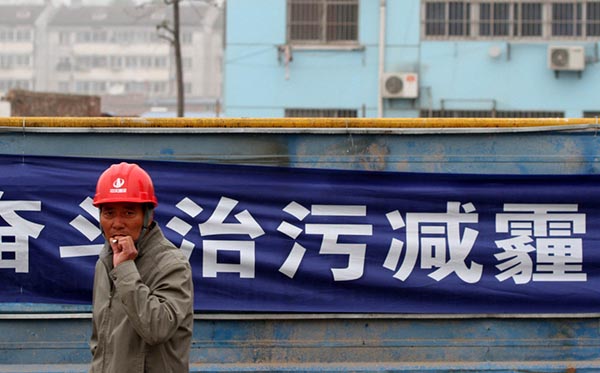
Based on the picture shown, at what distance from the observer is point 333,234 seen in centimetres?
532

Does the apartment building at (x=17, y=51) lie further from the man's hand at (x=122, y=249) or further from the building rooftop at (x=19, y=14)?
the man's hand at (x=122, y=249)

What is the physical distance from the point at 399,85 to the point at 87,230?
18.9m

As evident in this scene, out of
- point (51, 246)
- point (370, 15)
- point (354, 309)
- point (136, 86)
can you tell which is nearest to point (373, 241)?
point (354, 309)

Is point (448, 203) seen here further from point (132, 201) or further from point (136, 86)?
point (136, 86)

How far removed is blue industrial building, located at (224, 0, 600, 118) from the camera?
2417 centimetres

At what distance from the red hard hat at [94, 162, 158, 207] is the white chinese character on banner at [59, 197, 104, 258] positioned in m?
1.73

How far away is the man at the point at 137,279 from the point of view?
3404 millimetres

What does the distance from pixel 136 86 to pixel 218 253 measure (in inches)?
4139

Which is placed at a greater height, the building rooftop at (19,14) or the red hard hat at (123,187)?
the building rooftop at (19,14)

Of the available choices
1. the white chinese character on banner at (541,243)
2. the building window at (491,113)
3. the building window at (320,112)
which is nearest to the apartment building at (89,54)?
the building window at (320,112)

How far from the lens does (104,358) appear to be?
3.52m

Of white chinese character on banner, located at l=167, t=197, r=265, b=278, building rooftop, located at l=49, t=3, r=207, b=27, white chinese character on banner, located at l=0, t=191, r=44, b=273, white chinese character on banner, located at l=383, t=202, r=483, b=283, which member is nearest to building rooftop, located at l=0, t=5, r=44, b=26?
building rooftop, located at l=49, t=3, r=207, b=27

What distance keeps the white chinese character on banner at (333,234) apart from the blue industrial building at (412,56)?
62.0 ft

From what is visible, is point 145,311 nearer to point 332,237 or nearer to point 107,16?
point 332,237
